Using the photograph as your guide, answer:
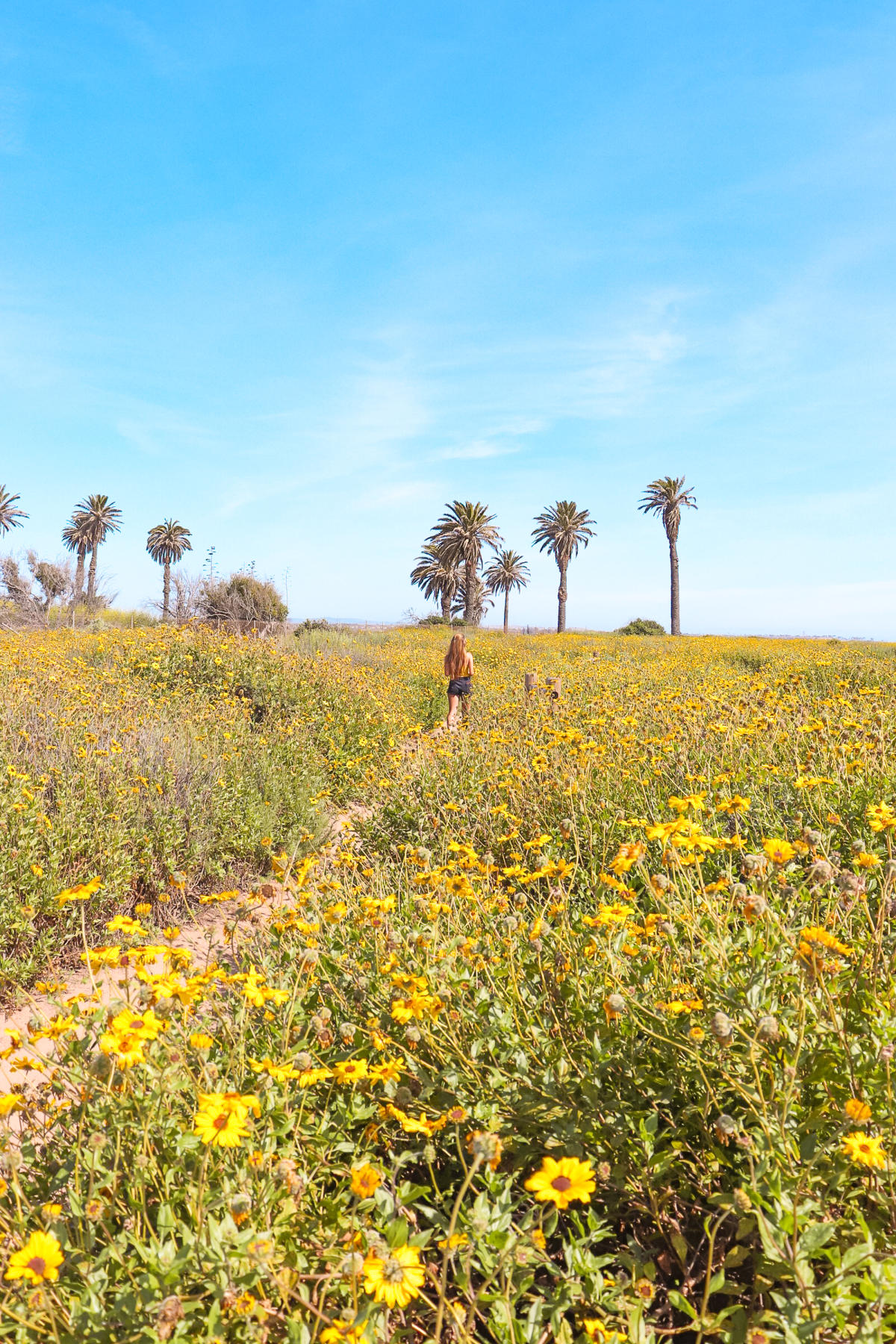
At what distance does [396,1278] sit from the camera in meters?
1.21

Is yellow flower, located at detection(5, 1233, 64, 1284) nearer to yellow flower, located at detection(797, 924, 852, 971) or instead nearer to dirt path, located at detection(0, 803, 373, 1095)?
dirt path, located at detection(0, 803, 373, 1095)

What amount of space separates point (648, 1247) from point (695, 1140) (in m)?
0.30

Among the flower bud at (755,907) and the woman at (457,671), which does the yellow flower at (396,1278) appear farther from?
the woman at (457,671)

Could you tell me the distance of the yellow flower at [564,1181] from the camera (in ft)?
4.05

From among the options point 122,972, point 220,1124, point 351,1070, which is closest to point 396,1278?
point 220,1124

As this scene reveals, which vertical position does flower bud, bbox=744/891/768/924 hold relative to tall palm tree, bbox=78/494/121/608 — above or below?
below

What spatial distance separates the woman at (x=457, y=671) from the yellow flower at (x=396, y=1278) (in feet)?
27.8

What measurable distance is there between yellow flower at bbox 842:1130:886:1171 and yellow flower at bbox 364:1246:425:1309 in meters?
0.86

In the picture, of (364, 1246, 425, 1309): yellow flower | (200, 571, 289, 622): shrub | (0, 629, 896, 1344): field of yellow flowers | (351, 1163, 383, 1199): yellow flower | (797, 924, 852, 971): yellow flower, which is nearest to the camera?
(364, 1246, 425, 1309): yellow flower

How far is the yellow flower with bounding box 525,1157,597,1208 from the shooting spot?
1.23m

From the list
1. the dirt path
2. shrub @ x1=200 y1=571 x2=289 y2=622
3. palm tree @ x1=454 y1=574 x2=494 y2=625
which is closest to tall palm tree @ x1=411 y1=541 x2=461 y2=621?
palm tree @ x1=454 y1=574 x2=494 y2=625

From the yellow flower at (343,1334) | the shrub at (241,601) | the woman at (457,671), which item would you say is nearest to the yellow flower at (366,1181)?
the yellow flower at (343,1334)

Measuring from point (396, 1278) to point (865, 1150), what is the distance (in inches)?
37.4

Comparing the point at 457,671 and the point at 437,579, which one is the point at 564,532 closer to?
the point at 437,579
